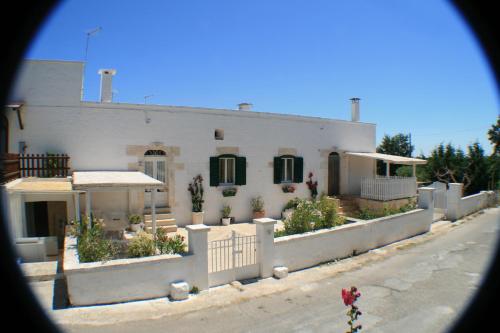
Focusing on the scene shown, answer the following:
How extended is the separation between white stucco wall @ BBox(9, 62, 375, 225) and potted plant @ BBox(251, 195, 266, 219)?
0.26 m

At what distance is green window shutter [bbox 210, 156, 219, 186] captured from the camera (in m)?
13.8

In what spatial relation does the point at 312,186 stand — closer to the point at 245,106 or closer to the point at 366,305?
the point at 245,106

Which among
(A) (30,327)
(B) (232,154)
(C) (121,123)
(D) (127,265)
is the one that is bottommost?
(D) (127,265)

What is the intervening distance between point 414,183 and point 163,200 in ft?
42.0

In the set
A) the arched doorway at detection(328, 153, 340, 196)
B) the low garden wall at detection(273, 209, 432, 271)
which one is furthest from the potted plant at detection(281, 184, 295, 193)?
the low garden wall at detection(273, 209, 432, 271)

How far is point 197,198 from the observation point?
44.0ft

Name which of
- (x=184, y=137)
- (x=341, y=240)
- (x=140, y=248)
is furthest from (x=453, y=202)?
(x=140, y=248)

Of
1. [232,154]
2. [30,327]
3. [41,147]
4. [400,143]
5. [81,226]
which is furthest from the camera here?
[400,143]

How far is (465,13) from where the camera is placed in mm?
1999

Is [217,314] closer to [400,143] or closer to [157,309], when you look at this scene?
[157,309]

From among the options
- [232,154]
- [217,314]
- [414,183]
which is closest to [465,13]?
[217,314]

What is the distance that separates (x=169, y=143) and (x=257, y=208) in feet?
15.3

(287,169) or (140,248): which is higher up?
(287,169)

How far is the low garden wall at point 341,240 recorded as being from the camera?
9.36 meters
